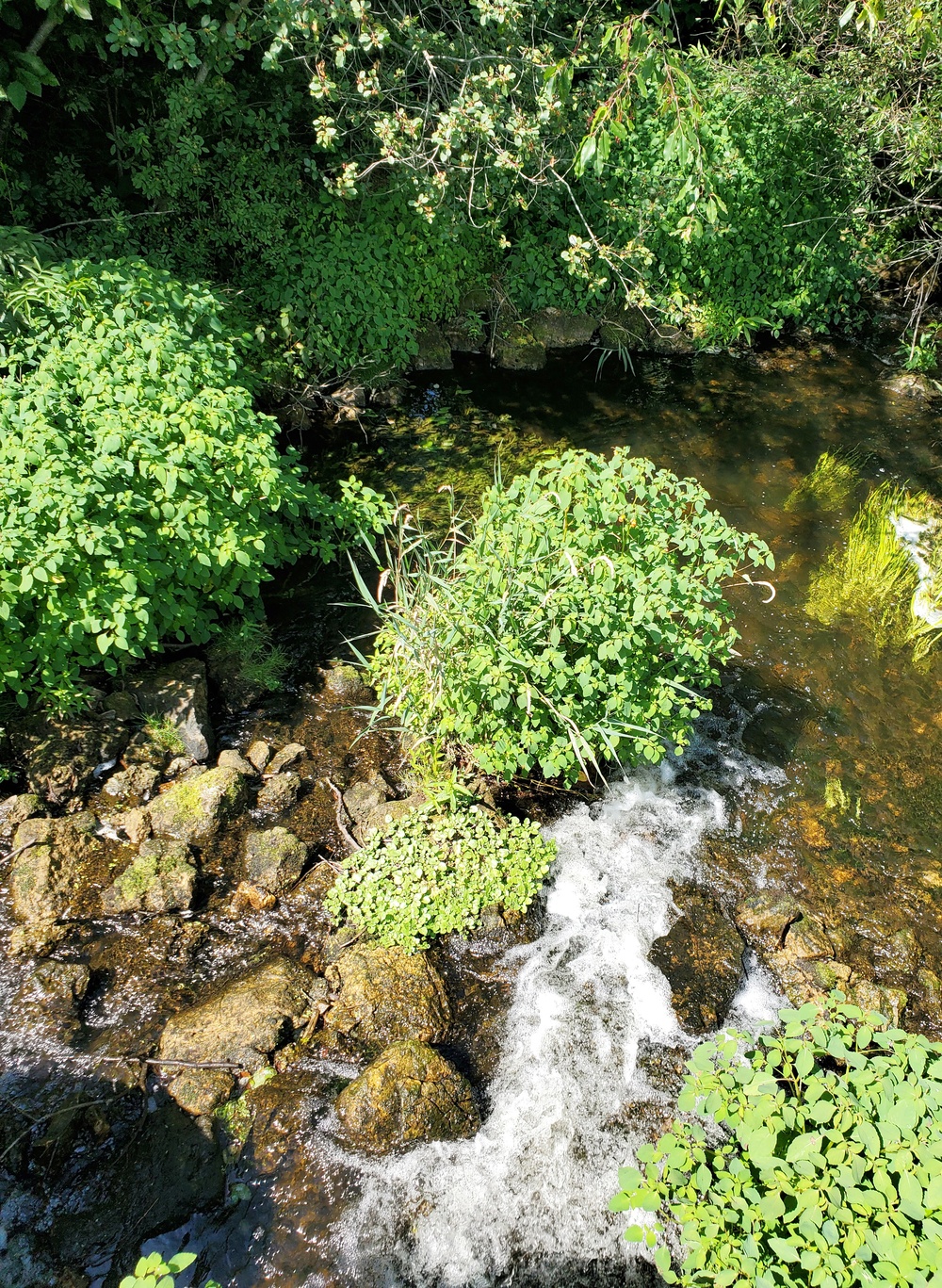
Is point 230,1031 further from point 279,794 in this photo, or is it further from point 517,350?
point 517,350

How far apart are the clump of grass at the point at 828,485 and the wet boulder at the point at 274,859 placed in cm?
591

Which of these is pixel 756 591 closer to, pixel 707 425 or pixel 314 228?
pixel 707 425

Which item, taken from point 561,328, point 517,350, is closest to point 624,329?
point 561,328

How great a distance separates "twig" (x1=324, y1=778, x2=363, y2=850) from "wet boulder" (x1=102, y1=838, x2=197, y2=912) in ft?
2.77

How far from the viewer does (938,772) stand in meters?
5.62

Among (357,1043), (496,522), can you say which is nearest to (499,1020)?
(357,1043)

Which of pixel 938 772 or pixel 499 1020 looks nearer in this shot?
pixel 499 1020

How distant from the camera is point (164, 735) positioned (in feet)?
16.8

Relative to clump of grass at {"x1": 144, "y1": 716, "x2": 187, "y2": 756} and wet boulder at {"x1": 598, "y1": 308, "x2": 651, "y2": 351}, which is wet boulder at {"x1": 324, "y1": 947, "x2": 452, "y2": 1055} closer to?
clump of grass at {"x1": 144, "y1": 716, "x2": 187, "y2": 756}

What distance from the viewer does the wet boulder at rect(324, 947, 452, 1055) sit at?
3.95 m

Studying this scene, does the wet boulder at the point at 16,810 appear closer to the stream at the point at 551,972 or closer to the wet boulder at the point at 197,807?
the stream at the point at 551,972

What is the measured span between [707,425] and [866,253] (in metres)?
4.43

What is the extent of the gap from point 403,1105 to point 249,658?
10.3 ft

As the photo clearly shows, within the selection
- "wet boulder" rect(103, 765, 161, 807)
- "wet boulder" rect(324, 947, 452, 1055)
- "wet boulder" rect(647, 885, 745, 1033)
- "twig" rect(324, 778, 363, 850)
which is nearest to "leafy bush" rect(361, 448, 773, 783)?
"twig" rect(324, 778, 363, 850)
